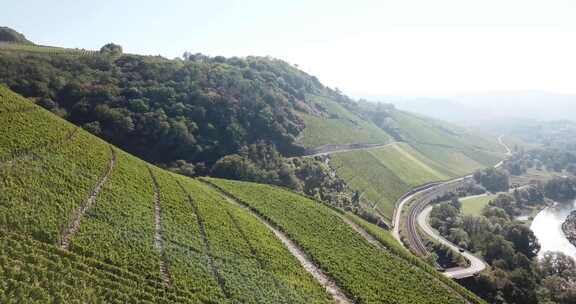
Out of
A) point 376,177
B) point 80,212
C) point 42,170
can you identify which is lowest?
point 376,177

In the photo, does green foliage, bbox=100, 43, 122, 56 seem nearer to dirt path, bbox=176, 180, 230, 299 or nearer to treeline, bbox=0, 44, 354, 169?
treeline, bbox=0, 44, 354, 169

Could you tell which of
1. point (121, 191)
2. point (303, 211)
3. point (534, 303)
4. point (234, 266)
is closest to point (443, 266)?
point (534, 303)

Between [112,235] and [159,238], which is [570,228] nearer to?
[159,238]

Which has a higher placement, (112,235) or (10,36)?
(10,36)

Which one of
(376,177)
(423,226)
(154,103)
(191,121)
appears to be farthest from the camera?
(376,177)

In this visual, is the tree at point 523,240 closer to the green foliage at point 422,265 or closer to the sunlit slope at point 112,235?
the green foliage at point 422,265

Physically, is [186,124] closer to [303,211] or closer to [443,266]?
[303,211]

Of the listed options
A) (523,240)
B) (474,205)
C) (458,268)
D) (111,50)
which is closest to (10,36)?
(111,50)

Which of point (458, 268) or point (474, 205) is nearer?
point (458, 268)
